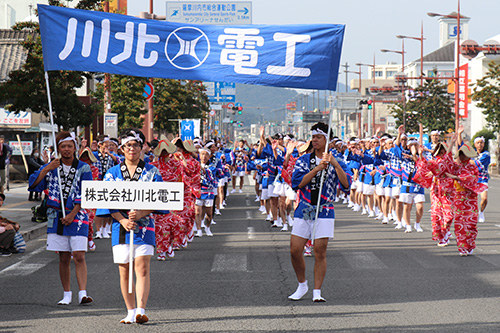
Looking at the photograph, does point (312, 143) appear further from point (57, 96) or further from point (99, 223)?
point (57, 96)

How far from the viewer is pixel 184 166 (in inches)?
535

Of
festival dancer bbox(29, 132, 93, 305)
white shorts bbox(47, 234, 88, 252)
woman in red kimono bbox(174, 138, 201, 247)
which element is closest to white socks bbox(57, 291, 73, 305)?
festival dancer bbox(29, 132, 93, 305)

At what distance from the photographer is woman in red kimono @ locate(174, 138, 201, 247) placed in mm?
13406

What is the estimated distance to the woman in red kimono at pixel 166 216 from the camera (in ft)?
40.5

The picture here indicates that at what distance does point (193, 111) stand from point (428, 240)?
39.6 meters

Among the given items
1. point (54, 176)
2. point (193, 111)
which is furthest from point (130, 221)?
point (193, 111)

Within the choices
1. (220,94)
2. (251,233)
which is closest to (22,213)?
(251,233)

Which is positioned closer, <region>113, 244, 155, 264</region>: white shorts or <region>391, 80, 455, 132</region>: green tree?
<region>113, 244, 155, 264</region>: white shorts

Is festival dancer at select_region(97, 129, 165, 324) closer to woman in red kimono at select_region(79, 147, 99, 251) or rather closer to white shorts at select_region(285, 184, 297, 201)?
woman in red kimono at select_region(79, 147, 99, 251)

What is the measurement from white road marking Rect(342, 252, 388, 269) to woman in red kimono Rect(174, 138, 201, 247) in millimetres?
2827

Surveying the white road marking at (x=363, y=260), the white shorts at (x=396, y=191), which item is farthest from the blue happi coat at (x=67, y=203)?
the white shorts at (x=396, y=191)

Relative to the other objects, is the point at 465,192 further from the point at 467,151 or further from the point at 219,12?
the point at 219,12

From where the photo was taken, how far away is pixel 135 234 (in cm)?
741

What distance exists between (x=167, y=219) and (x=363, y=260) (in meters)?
3.22
